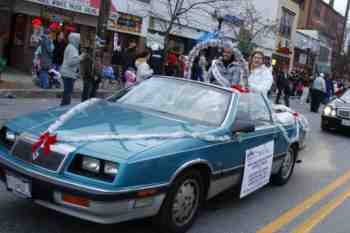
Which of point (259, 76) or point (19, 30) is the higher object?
point (19, 30)

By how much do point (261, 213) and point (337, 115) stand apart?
8.22 meters

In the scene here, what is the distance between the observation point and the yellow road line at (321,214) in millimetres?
5267

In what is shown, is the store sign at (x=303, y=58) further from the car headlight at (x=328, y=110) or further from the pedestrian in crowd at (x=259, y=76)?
the pedestrian in crowd at (x=259, y=76)

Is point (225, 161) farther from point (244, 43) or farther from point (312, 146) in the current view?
point (244, 43)

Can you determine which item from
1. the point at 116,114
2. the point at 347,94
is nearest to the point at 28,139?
the point at 116,114

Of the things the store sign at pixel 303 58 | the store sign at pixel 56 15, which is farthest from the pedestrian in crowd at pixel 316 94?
the store sign at pixel 303 58

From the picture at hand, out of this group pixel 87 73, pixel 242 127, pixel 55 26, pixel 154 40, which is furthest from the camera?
pixel 154 40

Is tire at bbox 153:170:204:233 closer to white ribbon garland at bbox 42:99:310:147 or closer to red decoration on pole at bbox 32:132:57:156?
white ribbon garland at bbox 42:99:310:147

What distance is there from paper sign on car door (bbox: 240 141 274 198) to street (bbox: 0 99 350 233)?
0.87 feet

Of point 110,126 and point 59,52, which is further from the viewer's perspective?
point 59,52

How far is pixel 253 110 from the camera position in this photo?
592cm

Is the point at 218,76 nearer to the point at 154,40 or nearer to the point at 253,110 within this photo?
the point at 253,110

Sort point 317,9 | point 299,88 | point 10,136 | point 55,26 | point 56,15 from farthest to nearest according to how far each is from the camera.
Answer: point 317,9
point 299,88
point 56,15
point 55,26
point 10,136

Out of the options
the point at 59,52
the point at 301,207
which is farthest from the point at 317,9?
the point at 301,207
